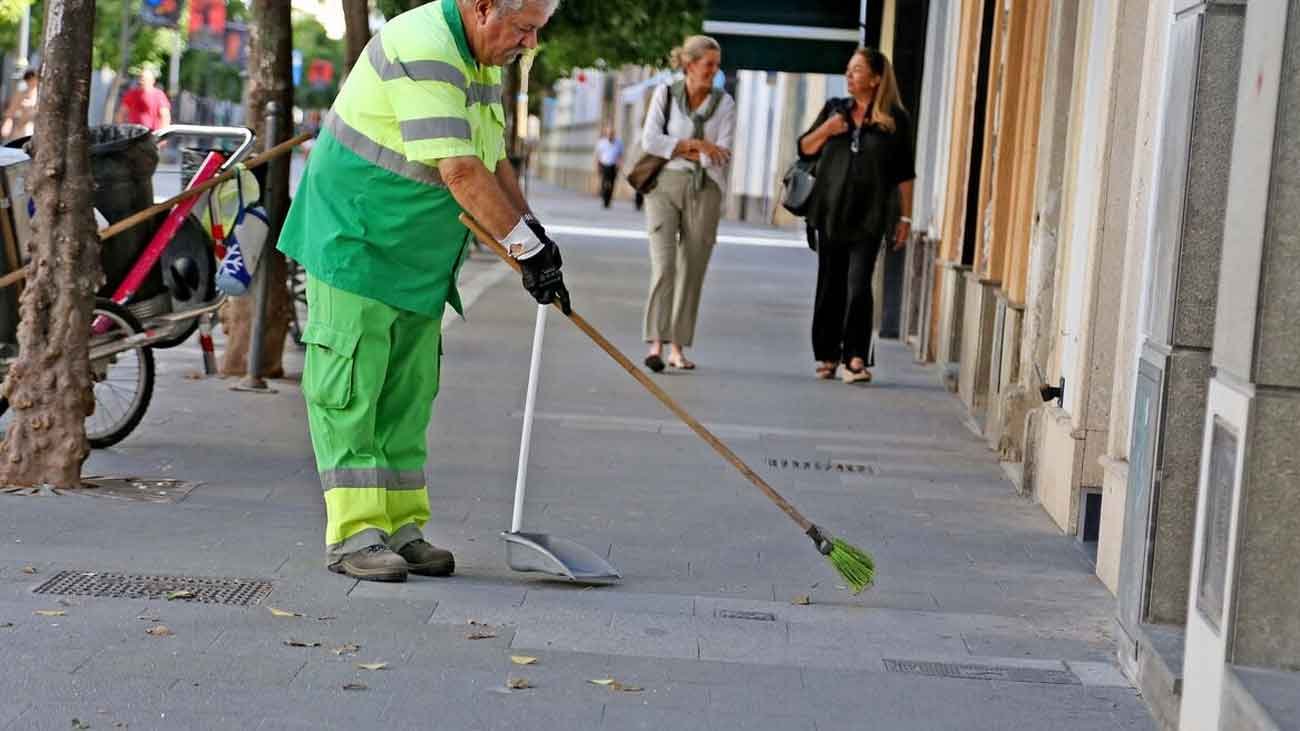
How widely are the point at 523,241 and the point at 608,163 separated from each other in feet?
146

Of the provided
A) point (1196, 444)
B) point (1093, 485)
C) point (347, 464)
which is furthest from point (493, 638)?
point (1093, 485)

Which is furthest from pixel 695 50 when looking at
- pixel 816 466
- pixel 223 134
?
pixel 816 466

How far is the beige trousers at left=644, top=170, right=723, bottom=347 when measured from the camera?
13172mm

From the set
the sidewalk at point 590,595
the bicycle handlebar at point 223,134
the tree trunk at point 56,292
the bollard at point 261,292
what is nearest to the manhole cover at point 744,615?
the sidewalk at point 590,595

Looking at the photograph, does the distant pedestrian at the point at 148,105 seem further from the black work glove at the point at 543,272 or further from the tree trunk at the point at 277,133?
the black work glove at the point at 543,272

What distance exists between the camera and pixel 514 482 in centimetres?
866

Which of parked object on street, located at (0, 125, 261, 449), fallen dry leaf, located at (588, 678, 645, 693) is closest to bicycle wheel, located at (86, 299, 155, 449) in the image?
parked object on street, located at (0, 125, 261, 449)

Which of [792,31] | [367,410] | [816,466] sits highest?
[792,31]

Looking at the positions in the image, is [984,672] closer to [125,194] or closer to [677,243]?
[125,194]

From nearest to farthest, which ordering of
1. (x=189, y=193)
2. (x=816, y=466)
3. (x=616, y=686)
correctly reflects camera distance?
(x=616, y=686), (x=189, y=193), (x=816, y=466)

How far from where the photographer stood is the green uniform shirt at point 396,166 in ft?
21.0

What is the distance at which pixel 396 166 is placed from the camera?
6.54 meters

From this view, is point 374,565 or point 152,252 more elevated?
point 152,252

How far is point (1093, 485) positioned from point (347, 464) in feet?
9.23
